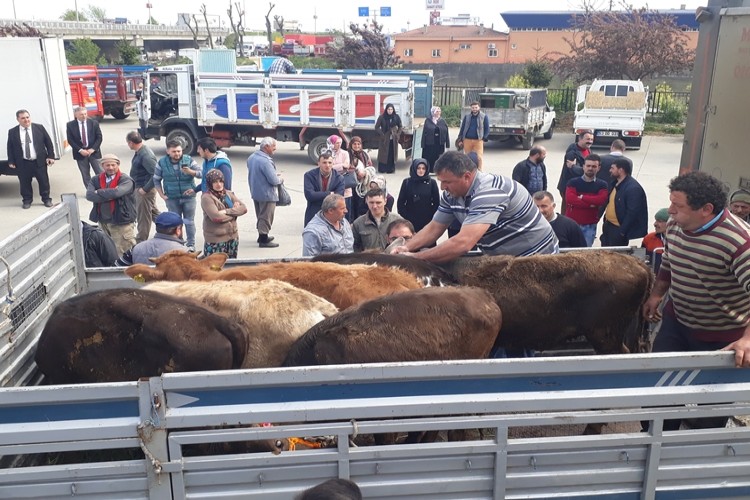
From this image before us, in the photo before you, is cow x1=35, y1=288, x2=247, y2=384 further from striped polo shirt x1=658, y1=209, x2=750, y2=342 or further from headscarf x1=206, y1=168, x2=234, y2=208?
headscarf x1=206, y1=168, x2=234, y2=208

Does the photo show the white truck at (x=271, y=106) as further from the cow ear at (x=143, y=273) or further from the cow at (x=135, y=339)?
the cow at (x=135, y=339)

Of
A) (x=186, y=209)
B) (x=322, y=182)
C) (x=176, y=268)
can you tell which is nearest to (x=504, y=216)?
(x=176, y=268)

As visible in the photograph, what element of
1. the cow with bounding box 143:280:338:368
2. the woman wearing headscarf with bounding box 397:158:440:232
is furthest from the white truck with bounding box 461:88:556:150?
the cow with bounding box 143:280:338:368

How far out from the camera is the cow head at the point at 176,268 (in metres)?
5.12

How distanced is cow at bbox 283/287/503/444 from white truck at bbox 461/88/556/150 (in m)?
18.6

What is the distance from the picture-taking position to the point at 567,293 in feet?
16.0

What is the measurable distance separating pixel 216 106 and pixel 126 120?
14.6m

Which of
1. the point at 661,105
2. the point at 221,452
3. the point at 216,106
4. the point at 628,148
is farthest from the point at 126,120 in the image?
the point at 221,452

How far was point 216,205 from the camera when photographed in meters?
8.87

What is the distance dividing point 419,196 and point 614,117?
16.4m

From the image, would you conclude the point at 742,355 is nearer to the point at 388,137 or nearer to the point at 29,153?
the point at 29,153

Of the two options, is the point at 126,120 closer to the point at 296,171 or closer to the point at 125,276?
the point at 296,171

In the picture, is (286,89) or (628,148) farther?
(628,148)

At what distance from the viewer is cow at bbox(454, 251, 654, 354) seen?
4.88 metres
